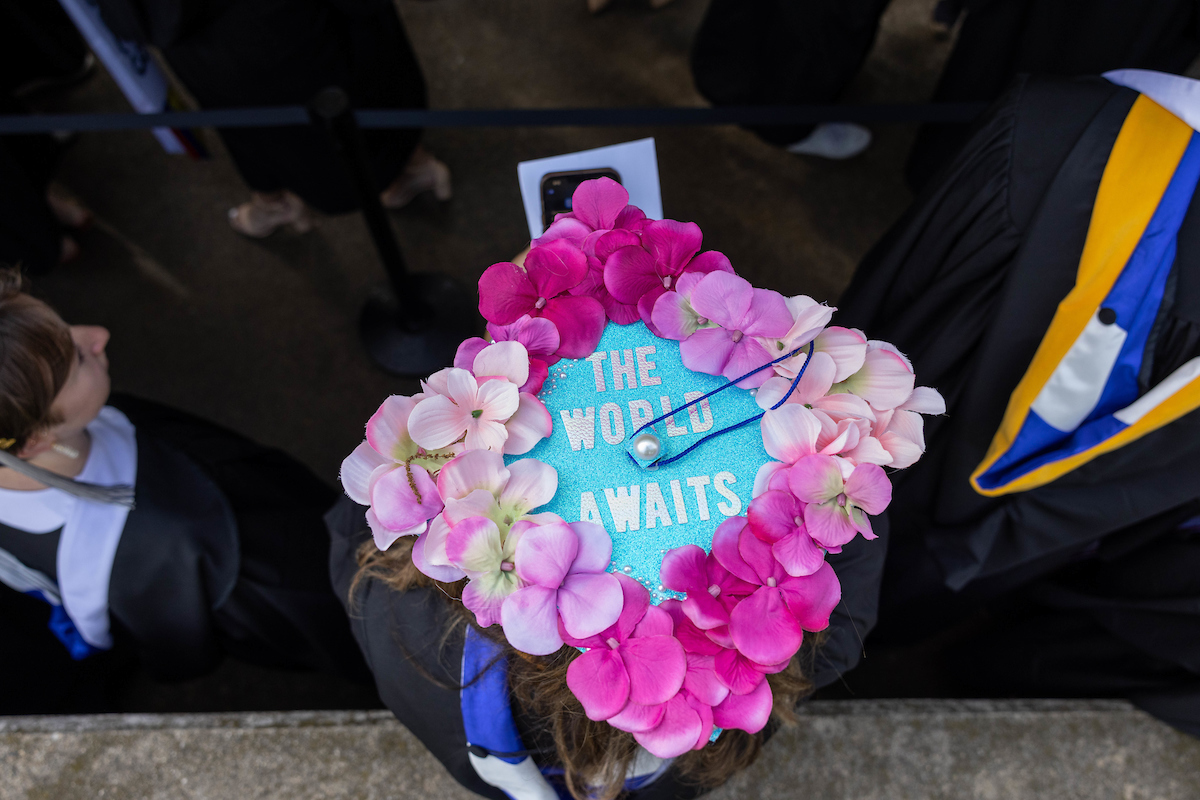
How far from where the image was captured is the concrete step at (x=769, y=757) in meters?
1.05

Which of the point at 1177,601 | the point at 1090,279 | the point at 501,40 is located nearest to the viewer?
the point at 1090,279

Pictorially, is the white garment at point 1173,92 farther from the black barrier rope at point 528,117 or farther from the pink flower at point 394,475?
the pink flower at point 394,475

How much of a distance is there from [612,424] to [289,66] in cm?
137

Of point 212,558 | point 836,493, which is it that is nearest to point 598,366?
point 836,493

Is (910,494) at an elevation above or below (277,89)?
below

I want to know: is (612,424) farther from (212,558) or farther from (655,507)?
(212,558)

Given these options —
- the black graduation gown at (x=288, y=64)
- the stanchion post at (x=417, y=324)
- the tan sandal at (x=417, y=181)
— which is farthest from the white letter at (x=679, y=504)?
the tan sandal at (x=417, y=181)

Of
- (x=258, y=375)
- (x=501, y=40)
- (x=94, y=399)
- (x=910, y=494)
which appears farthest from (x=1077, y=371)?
(x=501, y=40)

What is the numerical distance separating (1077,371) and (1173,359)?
11 cm

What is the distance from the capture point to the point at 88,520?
1.01 metres

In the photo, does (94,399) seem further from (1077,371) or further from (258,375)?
(1077,371)

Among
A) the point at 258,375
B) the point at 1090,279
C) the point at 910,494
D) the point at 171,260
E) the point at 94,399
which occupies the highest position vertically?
the point at 1090,279

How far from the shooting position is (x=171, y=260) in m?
2.07

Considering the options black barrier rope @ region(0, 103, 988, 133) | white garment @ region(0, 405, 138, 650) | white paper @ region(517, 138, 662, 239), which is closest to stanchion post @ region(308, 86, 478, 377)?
black barrier rope @ region(0, 103, 988, 133)
